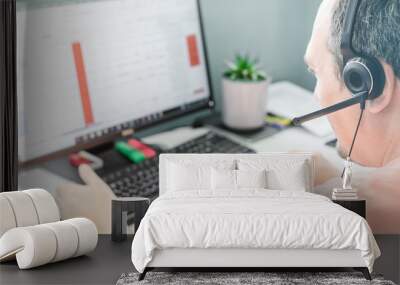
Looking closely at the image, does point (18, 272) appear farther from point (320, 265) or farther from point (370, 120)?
point (370, 120)

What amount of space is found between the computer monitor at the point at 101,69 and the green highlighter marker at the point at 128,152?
79 millimetres

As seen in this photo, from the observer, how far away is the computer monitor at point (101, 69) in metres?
4.95

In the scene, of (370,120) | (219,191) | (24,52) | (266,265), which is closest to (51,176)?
(24,52)

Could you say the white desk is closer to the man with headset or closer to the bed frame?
the man with headset

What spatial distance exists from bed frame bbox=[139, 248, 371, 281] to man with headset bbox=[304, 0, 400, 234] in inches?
43.3

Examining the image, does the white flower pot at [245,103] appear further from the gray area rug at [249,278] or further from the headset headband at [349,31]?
the gray area rug at [249,278]

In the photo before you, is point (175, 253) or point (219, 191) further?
point (219, 191)

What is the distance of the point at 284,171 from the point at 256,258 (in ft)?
2.58

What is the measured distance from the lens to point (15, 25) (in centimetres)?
491

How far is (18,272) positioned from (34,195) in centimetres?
50

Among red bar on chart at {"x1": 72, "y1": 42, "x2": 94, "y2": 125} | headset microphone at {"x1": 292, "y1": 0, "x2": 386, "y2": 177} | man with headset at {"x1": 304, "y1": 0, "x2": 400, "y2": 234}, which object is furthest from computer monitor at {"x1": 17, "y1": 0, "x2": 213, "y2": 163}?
headset microphone at {"x1": 292, "y1": 0, "x2": 386, "y2": 177}

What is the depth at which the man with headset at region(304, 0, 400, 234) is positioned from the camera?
5.07 meters

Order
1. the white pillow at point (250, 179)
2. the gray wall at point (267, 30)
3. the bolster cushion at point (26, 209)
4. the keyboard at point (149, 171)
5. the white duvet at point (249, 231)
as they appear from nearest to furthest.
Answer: the white duvet at point (249, 231)
the bolster cushion at point (26, 209)
the white pillow at point (250, 179)
the keyboard at point (149, 171)
the gray wall at point (267, 30)

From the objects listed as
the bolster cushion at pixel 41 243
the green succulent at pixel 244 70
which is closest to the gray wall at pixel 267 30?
the green succulent at pixel 244 70
